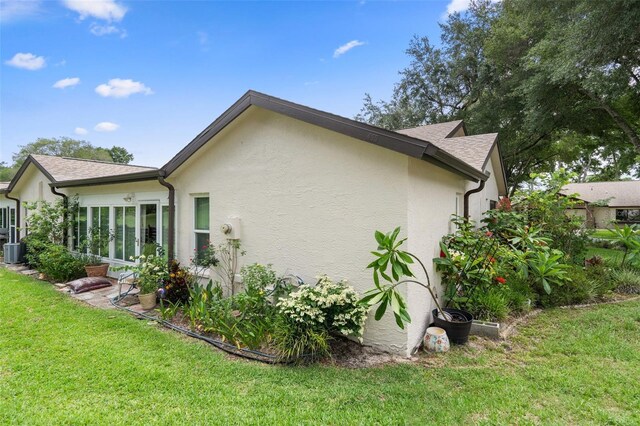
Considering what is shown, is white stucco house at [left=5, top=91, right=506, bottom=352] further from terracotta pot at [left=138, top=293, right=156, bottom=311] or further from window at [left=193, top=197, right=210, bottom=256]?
terracotta pot at [left=138, top=293, right=156, bottom=311]

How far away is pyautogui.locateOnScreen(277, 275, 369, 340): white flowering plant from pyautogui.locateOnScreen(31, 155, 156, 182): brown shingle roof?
31.3ft

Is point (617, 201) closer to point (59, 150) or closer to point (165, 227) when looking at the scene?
point (165, 227)

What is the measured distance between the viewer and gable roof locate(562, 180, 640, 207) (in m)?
29.8

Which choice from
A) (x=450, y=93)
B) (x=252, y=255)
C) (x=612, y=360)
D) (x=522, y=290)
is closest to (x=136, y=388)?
(x=252, y=255)

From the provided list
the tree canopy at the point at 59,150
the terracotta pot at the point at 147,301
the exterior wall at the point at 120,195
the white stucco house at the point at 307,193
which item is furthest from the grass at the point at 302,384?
the tree canopy at the point at 59,150

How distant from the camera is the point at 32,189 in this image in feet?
43.5

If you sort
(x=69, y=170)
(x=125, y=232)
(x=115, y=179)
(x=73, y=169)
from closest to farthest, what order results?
(x=115, y=179)
(x=125, y=232)
(x=69, y=170)
(x=73, y=169)

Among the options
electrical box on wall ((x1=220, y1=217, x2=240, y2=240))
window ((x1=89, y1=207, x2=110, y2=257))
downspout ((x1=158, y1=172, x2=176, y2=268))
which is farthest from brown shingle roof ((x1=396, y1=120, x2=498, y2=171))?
window ((x1=89, y1=207, x2=110, y2=257))

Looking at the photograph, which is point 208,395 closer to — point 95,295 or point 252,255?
point 252,255

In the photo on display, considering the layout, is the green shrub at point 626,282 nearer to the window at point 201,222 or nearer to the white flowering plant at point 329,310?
the white flowering plant at point 329,310

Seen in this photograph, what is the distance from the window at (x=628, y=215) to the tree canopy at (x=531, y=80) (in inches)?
486

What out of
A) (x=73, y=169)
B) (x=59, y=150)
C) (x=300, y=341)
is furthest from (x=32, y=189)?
(x=59, y=150)

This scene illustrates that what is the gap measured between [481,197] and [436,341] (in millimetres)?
7319

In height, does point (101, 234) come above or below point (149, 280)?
above
